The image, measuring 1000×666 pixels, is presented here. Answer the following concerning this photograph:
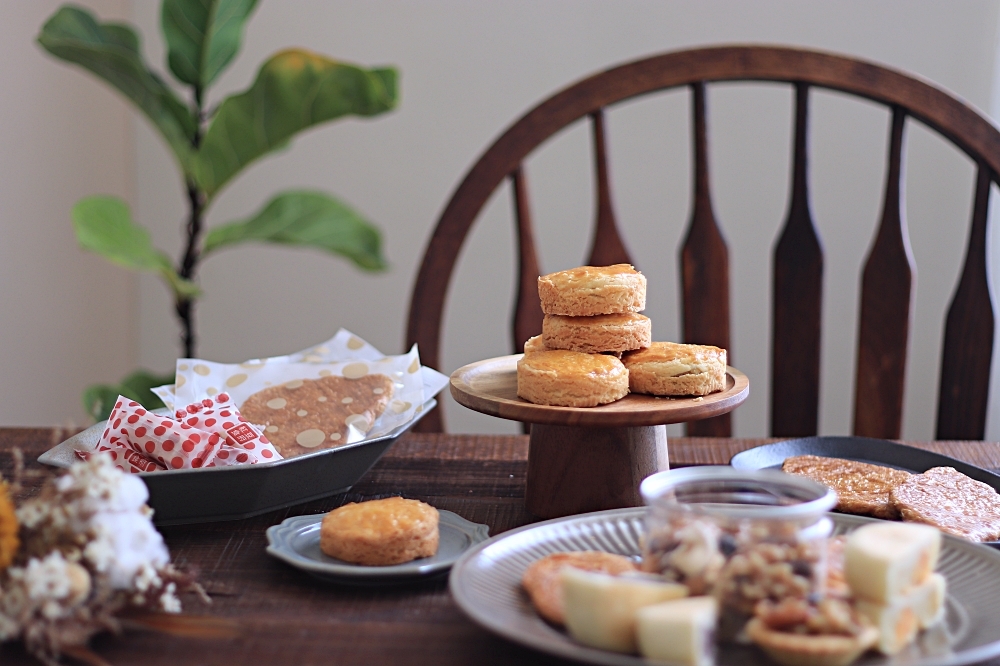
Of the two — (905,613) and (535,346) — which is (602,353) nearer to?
(535,346)

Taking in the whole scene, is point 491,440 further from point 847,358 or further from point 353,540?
point 847,358

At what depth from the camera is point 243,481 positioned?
2.60 ft

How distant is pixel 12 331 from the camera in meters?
2.14

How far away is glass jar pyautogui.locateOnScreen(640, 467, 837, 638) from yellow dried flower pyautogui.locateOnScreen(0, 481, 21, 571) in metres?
0.39

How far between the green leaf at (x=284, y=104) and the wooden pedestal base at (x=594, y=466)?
102 centimetres

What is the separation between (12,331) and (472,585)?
1.87 metres

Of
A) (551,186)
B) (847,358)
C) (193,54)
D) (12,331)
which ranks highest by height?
(193,54)

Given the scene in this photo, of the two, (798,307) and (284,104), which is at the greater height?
(284,104)

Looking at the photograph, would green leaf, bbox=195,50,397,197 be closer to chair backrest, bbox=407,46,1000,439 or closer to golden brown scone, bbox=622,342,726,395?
chair backrest, bbox=407,46,1000,439

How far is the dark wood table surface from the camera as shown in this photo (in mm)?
601

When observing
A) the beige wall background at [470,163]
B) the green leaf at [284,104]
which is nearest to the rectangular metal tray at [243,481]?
the green leaf at [284,104]

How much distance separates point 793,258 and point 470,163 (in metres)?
1.12

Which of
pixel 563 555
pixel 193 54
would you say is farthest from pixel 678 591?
pixel 193 54

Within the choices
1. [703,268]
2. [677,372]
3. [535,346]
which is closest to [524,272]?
[703,268]
